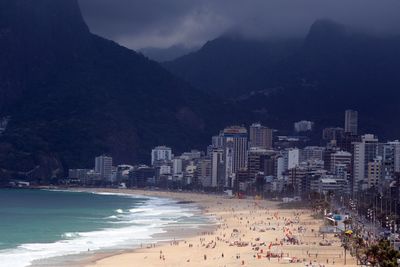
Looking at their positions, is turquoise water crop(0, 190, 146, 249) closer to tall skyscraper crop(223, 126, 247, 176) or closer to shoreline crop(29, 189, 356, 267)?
shoreline crop(29, 189, 356, 267)

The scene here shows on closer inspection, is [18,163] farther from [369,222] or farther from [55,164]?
[369,222]

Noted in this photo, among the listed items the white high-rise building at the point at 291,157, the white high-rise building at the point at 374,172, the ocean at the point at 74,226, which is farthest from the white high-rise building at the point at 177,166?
the ocean at the point at 74,226

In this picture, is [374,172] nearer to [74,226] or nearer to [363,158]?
[363,158]

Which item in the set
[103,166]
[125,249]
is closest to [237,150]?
[103,166]

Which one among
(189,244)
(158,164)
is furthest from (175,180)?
(189,244)

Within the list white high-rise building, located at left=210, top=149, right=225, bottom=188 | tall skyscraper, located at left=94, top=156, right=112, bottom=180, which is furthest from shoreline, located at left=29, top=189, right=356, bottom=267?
tall skyscraper, located at left=94, top=156, right=112, bottom=180
